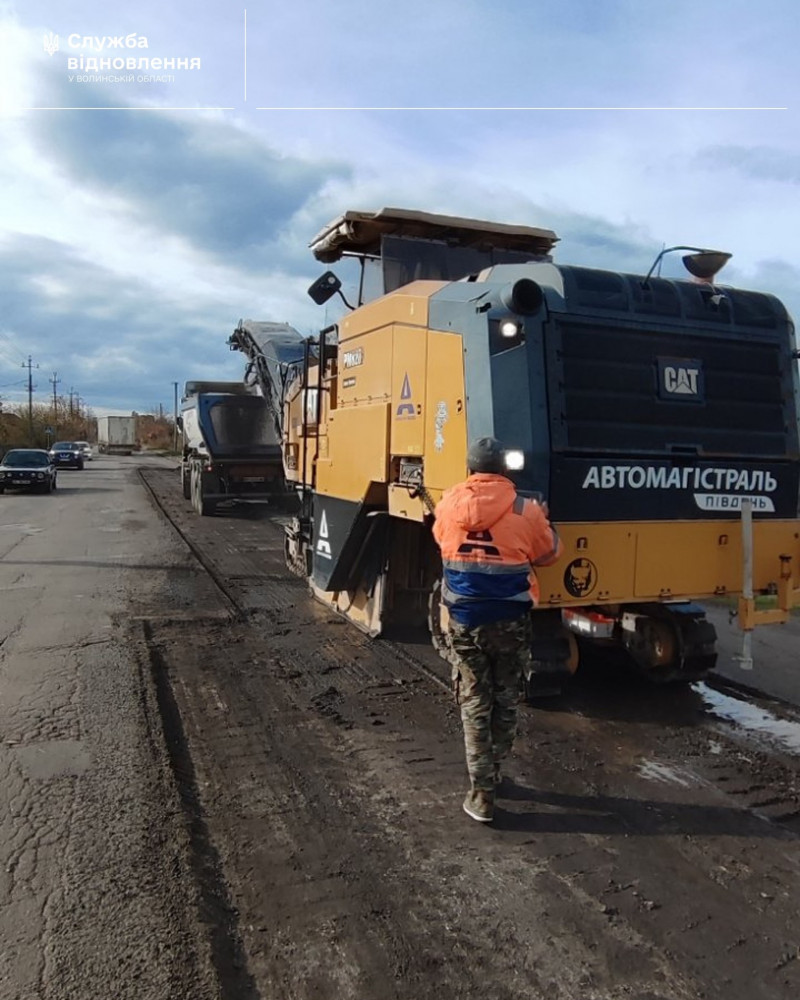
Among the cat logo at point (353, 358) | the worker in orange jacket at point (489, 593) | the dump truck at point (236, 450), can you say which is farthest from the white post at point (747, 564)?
the dump truck at point (236, 450)

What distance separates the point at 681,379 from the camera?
5.05 metres

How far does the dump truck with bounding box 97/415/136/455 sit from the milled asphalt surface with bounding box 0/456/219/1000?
2980 inches

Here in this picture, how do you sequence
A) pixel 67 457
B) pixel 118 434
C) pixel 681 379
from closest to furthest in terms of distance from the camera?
pixel 681 379 < pixel 67 457 < pixel 118 434

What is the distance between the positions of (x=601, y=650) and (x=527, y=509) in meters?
3.06

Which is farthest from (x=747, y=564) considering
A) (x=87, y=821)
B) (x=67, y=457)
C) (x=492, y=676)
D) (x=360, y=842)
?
(x=67, y=457)

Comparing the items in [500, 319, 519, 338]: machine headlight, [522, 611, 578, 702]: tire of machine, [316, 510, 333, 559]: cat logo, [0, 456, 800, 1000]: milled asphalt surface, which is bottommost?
[0, 456, 800, 1000]: milled asphalt surface

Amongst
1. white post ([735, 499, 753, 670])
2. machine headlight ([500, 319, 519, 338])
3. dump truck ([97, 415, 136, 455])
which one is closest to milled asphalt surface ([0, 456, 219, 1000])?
machine headlight ([500, 319, 519, 338])

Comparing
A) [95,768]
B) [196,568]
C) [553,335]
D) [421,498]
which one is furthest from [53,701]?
[196,568]

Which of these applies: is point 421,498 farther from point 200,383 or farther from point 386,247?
point 200,383

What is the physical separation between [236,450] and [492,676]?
14.3m

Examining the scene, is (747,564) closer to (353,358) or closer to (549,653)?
(549,653)

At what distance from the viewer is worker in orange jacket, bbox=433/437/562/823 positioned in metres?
3.85

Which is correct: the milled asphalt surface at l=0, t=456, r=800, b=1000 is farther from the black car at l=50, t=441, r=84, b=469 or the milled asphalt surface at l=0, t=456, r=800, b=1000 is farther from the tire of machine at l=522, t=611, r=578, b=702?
the black car at l=50, t=441, r=84, b=469

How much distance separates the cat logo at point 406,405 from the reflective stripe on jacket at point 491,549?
5.65 ft
